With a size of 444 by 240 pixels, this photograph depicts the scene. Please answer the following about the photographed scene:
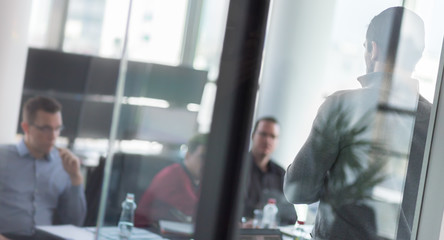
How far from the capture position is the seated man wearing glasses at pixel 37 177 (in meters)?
2.48

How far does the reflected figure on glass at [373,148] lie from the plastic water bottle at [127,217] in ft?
2.12

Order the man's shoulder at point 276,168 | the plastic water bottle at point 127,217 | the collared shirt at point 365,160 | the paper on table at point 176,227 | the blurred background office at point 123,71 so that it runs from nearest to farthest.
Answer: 1. the blurred background office at point 123,71
2. the plastic water bottle at point 127,217
3. the paper on table at point 176,227
4. the collared shirt at point 365,160
5. the man's shoulder at point 276,168

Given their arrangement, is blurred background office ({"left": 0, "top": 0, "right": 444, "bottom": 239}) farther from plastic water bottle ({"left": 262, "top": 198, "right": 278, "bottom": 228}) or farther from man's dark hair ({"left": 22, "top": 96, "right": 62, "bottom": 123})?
plastic water bottle ({"left": 262, "top": 198, "right": 278, "bottom": 228})

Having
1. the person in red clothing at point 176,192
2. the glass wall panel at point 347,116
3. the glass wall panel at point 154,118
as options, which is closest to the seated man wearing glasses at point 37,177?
the glass wall panel at point 154,118

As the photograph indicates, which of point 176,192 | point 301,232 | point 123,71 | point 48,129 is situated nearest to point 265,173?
point 301,232

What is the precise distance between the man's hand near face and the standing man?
2.19 feet

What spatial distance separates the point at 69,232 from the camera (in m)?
2.55

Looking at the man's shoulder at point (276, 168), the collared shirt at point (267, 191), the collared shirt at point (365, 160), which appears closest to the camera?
the collared shirt at point (365, 160)

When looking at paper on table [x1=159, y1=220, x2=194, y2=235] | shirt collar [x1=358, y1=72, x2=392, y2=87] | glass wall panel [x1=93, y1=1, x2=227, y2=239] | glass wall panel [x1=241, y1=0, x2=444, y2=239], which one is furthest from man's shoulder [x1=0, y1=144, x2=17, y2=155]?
shirt collar [x1=358, y1=72, x2=392, y2=87]

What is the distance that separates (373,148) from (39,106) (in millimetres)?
1372

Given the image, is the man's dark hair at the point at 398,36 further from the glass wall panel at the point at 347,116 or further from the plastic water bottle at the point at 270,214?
the plastic water bottle at the point at 270,214

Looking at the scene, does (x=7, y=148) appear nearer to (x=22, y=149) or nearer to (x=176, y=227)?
(x=22, y=149)

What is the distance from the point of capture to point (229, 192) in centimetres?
267

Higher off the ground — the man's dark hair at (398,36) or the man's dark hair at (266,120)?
the man's dark hair at (398,36)
